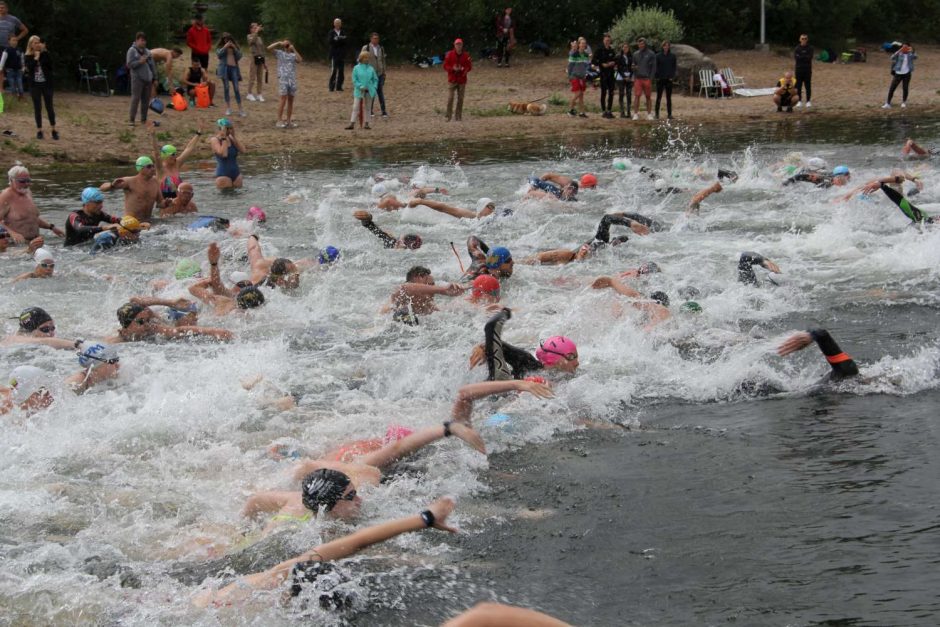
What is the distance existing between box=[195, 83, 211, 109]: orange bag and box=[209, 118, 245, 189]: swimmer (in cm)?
551

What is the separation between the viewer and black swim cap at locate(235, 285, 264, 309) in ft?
35.7

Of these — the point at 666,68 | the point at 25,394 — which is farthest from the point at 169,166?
the point at 666,68

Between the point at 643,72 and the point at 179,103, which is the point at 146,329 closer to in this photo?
the point at 179,103

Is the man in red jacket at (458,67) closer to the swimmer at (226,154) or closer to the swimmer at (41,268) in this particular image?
the swimmer at (226,154)

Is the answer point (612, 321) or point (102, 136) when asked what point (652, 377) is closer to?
point (612, 321)

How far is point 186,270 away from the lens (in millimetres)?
12164

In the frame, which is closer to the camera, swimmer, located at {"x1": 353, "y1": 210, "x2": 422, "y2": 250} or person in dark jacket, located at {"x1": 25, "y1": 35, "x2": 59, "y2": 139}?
swimmer, located at {"x1": 353, "y1": 210, "x2": 422, "y2": 250}

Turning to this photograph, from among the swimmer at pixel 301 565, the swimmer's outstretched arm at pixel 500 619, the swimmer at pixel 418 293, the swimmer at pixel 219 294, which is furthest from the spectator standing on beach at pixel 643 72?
the swimmer's outstretched arm at pixel 500 619

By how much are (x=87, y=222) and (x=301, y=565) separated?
10.1 meters

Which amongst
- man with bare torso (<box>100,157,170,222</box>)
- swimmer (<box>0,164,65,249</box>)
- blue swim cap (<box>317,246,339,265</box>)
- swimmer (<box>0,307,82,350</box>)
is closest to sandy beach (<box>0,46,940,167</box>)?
man with bare torso (<box>100,157,170,222</box>)

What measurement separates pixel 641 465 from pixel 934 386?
2.62 m

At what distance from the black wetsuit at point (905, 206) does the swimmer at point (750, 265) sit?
1.67 metres

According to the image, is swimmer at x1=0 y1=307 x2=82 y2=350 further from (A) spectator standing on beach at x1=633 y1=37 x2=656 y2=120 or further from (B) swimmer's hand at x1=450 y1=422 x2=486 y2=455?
(A) spectator standing on beach at x1=633 y1=37 x2=656 y2=120

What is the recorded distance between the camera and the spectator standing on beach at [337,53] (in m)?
24.4
